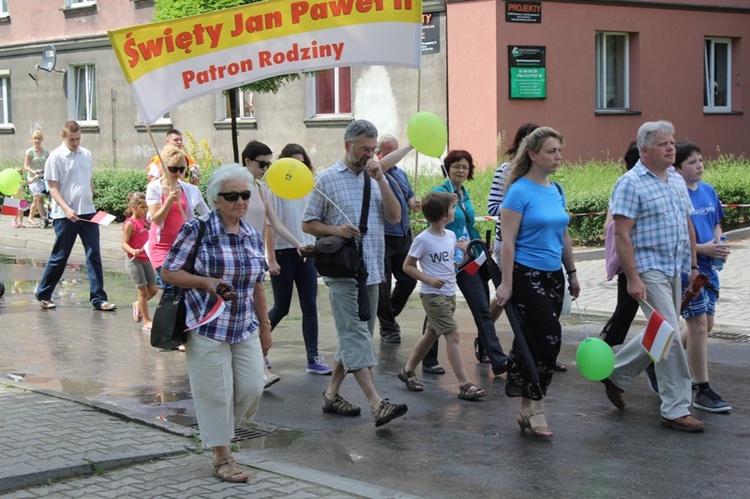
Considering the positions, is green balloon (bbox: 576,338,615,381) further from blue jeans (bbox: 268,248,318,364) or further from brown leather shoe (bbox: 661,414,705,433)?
blue jeans (bbox: 268,248,318,364)

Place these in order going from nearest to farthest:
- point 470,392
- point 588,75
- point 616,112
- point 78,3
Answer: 1. point 470,392
2. point 588,75
3. point 616,112
4. point 78,3

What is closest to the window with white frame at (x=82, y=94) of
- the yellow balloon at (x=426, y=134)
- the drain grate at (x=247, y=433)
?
the yellow balloon at (x=426, y=134)

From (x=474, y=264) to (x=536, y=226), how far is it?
1.48 m

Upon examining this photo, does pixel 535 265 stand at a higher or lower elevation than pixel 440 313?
higher

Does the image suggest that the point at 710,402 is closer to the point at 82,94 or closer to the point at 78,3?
the point at 82,94

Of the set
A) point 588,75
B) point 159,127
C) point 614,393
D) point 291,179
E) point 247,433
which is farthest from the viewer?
point 159,127

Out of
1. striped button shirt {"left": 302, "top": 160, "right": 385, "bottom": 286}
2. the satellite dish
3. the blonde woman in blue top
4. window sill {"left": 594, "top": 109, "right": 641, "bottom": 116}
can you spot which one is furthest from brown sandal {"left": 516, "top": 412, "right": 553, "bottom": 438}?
the satellite dish

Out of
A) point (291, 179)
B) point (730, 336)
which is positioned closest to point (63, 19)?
point (730, 336)

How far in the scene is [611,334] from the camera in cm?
791

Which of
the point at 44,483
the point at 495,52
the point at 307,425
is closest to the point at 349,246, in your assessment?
the point at 307,425

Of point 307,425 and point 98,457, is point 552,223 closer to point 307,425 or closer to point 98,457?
point 307,425

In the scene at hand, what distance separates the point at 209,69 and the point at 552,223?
8.90 ft

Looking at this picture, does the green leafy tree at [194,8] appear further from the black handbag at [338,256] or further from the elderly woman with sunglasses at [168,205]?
the black handbag at [338,256]

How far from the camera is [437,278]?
799 centimetres
